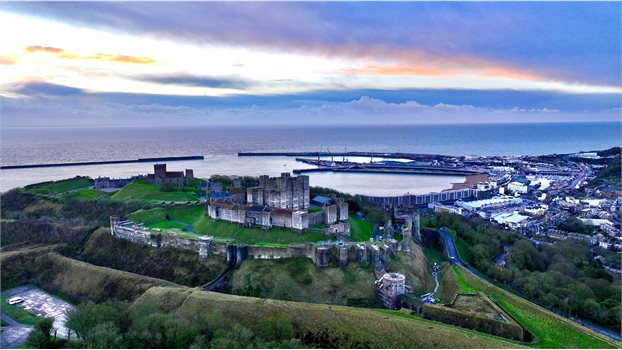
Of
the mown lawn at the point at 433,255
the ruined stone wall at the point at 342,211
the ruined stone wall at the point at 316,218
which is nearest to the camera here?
the ruined stone wall at the point at 316,218

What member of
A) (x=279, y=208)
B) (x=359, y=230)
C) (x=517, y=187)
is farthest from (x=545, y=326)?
(x=517, y=187)

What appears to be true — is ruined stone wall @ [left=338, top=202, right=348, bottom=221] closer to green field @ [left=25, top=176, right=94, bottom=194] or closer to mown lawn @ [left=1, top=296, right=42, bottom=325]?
mown lawn @ [left=1, top=296, right=42, bottom=325]

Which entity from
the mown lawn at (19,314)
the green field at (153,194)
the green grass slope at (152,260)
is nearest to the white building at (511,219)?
the green grass slope at (152,260)

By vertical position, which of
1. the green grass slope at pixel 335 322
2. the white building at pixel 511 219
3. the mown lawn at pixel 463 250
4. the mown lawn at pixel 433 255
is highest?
the white building at pixel 511 219

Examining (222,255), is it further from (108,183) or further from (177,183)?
(108,183)

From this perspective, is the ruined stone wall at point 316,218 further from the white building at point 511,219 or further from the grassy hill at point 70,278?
the white building at point 511,219

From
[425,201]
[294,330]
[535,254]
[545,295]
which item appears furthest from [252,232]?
[425,201]

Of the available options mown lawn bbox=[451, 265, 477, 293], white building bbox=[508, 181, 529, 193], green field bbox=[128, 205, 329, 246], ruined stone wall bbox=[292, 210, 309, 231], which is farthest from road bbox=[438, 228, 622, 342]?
white building bbox=[508, 181, 529, 193]

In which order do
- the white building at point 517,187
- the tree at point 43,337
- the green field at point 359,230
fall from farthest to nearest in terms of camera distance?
1. the white building at point 517,187
2. the green field at point 359,230
3. the tree at point 43,337

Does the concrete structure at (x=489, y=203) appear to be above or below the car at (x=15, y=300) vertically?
above
